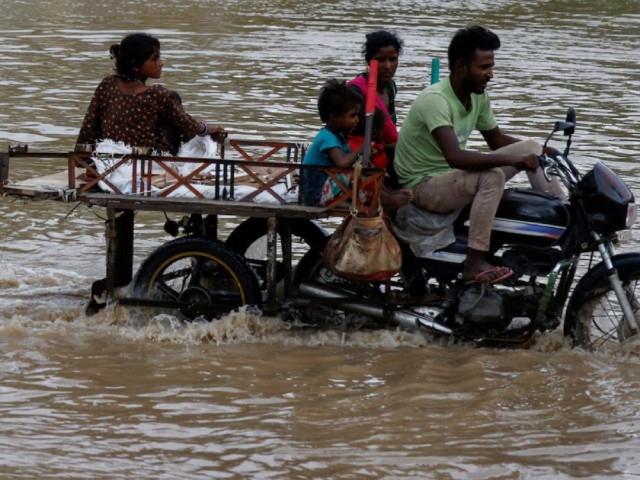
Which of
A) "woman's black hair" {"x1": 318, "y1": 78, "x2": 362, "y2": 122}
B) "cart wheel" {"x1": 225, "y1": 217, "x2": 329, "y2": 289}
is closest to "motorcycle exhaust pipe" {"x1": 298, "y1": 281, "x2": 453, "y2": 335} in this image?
"cart wheel" {"x1": 225, "y1": 217, "x2": 329, "y2": 289}

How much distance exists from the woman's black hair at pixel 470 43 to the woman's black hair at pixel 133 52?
162 cm

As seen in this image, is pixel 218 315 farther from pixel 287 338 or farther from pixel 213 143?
pixel 213 143

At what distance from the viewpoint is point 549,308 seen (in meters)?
6.00

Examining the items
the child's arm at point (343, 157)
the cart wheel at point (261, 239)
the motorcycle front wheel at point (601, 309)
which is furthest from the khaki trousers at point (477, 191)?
the cart wheel at point (261, 239)

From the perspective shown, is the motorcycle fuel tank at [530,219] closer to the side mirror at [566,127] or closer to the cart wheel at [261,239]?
the side mirror at [566,127]

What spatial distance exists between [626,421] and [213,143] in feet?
9.33

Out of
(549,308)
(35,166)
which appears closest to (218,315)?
(549,308)

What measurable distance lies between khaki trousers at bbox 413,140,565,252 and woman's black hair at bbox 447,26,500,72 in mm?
484

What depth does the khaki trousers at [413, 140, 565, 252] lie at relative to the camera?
5.82m

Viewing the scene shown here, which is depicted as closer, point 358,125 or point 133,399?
point 133,399

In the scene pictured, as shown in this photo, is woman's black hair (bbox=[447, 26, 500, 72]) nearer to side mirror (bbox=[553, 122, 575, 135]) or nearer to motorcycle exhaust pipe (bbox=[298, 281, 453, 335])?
side mirror (bbox=[553, 122, 575, 135])

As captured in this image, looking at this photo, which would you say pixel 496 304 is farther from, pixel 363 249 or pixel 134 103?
pixel 134 103

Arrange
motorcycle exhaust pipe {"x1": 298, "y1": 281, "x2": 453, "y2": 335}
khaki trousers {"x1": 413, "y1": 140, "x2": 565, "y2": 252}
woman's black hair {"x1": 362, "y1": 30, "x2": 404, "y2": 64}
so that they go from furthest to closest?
woman's black hair {"x1": 362, "y1": 30, "x2": 404, "y2": 64}, motorcycle exhaust pipe {"x1": 298, "y1": 281, "x2": 453, "y2": 335}, khaki trousers {"x1": 413, "y1": 140, "x2": 565, "y2": 252}

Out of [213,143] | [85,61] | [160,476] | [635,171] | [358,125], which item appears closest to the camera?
[160,476]
